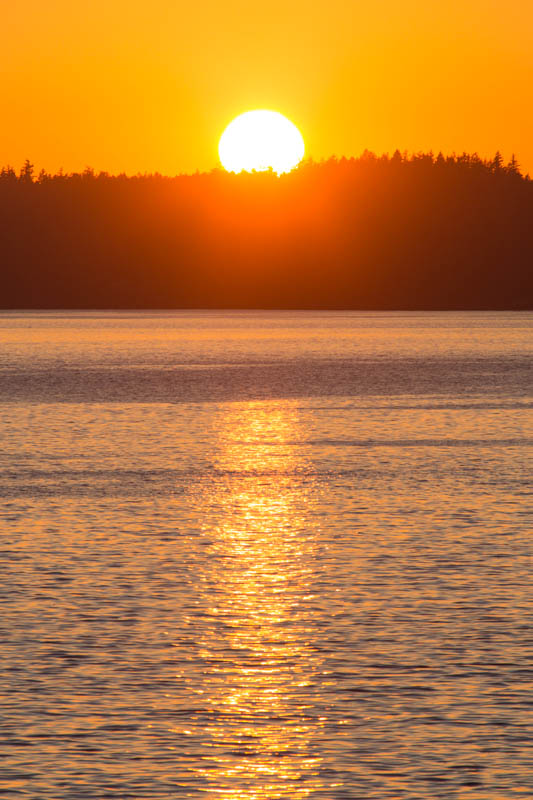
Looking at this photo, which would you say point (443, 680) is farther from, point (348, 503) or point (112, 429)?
point (112, 429)

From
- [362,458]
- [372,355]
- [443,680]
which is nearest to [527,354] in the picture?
[372,355]

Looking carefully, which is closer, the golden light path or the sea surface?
the golden light path

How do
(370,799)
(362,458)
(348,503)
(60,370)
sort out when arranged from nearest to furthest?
(370,799) → (348,503) → (362,458) → (60,370)

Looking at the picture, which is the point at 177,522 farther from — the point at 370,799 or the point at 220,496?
the point at 370,799

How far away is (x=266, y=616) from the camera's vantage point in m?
12.8

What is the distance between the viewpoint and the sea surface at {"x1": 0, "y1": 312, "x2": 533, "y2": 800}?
8.87 meters

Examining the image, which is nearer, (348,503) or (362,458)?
(348,503)

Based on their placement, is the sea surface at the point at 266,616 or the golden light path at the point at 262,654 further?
the sea surface at the point at 266,616

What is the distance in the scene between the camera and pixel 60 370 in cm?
6125

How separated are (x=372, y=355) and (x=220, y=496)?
5796cm

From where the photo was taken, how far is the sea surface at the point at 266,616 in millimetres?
8867

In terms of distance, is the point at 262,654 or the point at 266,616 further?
the point at 266,616

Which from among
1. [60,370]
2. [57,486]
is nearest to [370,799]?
[57,486]

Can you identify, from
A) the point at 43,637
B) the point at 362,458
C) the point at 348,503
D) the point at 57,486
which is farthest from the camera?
the point at 362,458
